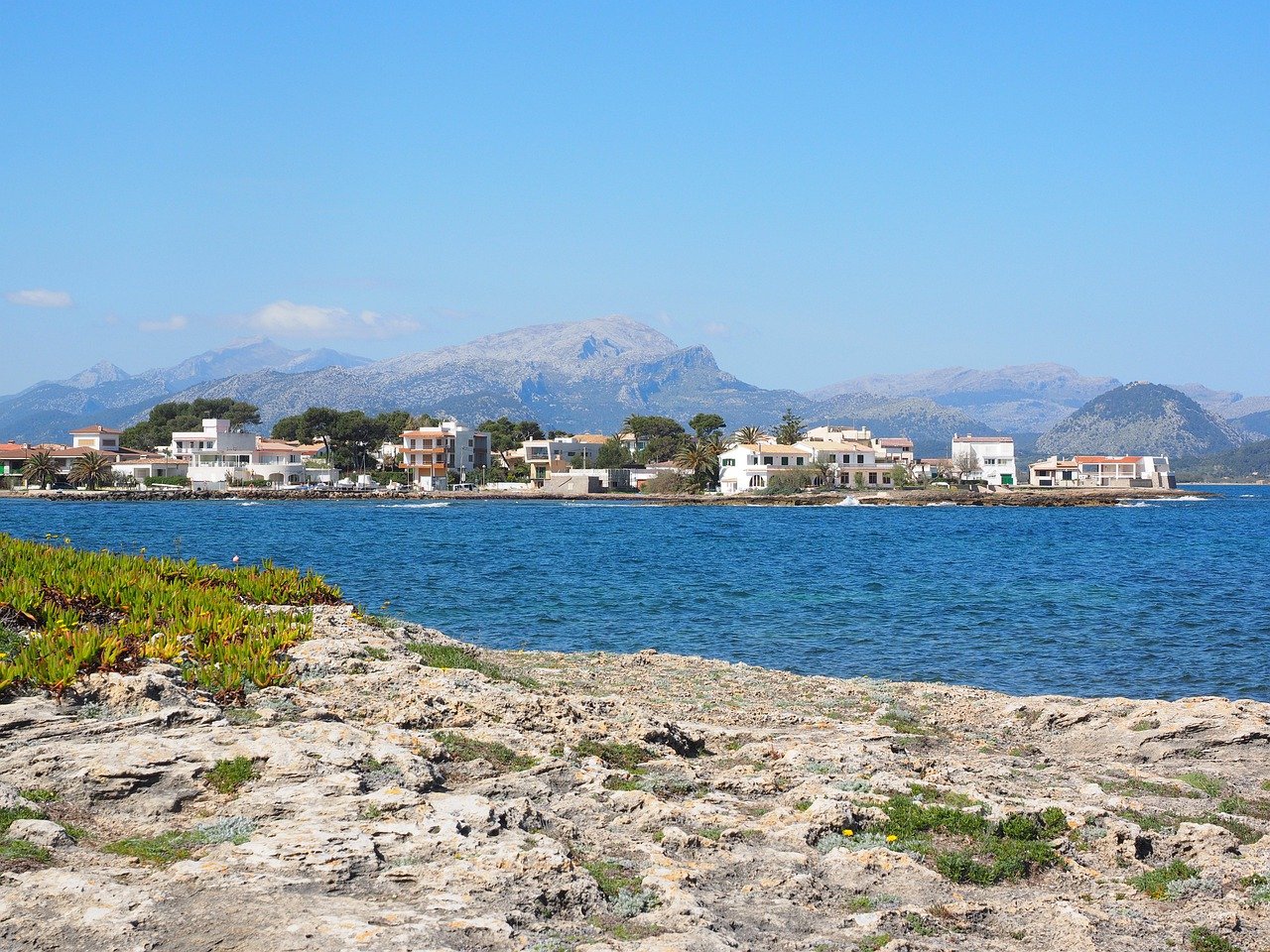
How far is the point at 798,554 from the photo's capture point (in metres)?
59.9

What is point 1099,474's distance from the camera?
188 meters

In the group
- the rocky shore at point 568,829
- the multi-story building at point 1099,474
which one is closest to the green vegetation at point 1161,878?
the rocky shore at point 568,829

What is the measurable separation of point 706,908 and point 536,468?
159 m

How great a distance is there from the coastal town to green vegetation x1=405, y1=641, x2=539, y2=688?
395 ft

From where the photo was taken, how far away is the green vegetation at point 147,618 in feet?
43.5

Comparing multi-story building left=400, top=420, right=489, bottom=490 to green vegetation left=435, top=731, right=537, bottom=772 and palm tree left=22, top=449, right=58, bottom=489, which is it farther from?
green vegetation left=435, top=731, right=537, bottom=772

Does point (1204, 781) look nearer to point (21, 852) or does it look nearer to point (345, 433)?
point (21, 852)

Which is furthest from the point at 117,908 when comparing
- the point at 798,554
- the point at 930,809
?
the point at 798,554

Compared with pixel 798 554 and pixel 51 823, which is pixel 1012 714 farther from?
pixel 798 554

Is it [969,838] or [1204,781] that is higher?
[969,838]

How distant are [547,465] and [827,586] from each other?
124618 millimetres

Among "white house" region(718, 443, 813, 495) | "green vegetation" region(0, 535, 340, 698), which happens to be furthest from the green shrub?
"white house" region(718, 443, 813, 495)

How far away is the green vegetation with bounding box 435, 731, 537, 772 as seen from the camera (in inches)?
464

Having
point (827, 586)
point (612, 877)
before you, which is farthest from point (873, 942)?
point (827, 586)
